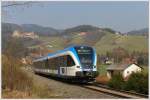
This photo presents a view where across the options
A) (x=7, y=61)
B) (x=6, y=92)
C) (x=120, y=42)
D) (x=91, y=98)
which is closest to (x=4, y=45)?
(x=7, y=61)

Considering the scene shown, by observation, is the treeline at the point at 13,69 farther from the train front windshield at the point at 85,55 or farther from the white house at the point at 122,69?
the white house at the point at 122,69

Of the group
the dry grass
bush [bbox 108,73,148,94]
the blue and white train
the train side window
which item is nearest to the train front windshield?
the blue and white train

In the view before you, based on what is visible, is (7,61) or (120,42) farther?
(120,42)

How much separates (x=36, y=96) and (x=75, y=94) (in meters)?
1.53

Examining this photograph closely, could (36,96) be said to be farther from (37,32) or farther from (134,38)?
(134,38)

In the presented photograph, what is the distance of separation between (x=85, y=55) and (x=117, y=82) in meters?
2.08

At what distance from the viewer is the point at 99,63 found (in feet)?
54.6

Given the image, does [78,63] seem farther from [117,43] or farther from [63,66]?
[117,43]

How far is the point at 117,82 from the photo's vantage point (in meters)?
15.3

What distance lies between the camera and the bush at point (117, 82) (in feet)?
49.7

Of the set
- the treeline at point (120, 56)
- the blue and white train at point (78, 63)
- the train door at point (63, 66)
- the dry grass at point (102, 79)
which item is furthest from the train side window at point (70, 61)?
the dry grass at point (102, 79)

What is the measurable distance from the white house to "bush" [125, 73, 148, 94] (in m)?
0.88

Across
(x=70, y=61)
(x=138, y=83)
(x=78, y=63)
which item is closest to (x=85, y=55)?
(x=78, y=63)

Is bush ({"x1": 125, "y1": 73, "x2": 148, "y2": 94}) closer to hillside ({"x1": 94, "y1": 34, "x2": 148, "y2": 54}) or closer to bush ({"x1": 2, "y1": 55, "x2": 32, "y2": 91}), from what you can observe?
hillside ({"x1": 94, "y1": 34, "x2": 148, "y2": 54})
